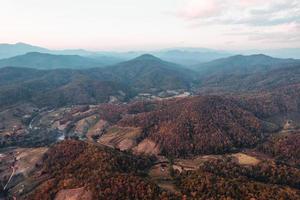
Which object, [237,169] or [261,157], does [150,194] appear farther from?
[261,157]

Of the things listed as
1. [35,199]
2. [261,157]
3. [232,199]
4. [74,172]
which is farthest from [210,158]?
[35,199]

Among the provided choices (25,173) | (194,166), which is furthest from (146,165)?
(25,173)

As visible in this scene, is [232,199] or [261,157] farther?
[261,157]

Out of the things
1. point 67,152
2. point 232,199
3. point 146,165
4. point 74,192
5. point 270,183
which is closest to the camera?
point 232,199

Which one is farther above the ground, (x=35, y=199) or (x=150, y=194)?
(x=150, y=194)

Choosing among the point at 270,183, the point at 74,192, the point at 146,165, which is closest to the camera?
the point at 74,192

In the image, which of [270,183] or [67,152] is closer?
[270,183]

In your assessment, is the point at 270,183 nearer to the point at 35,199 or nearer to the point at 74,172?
the point at 74,172

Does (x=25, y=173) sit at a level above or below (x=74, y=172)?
below

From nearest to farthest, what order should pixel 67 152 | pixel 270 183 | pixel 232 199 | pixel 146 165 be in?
pixel 232 199 → pixel 270 183 → pixel 146 165 → pixel 67 152
